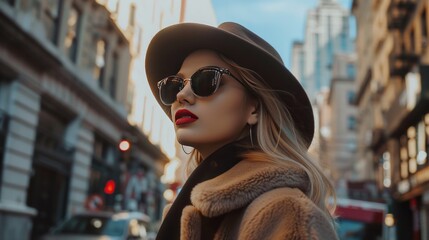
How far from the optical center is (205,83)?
2.02 metres

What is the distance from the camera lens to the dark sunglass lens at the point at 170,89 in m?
2.15

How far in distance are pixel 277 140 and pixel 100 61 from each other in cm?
2180

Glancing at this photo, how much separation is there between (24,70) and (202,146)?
47.3 feet

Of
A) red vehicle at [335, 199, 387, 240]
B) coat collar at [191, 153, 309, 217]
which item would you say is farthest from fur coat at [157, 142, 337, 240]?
red vehicle at [335, 199, 387, 240]

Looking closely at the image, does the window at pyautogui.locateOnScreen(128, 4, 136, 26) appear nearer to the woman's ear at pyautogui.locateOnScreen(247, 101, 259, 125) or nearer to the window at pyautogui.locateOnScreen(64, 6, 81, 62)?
the window at pyautogui.locateOnScreen(64, 6, 81, 62)

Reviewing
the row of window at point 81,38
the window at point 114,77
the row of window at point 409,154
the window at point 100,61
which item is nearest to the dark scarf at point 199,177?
the row of window at point 81,38

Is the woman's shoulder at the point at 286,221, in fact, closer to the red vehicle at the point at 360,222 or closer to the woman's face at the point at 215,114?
the woman's face at the point at 215,114

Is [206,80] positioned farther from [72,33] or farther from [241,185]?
[72,33]

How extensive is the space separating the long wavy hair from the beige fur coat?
6 centimetres

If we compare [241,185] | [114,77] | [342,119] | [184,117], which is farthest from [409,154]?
[342,119]

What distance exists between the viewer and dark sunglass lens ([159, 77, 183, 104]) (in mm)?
2154

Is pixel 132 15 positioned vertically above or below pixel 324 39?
below

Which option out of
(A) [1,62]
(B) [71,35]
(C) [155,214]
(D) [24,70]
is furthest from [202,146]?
(C) [155,214]

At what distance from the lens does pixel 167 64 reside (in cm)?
240
